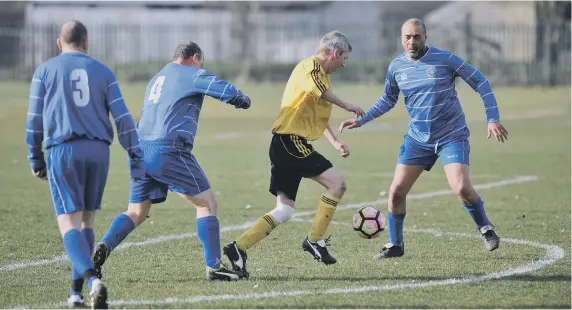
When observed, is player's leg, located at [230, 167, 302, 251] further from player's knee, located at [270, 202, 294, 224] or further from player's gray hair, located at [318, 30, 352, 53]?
player's gray hair, located at [318, 30, 352, 53]

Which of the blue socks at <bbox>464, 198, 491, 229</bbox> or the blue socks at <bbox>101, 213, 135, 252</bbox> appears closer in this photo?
the blue socks at <bbox>101, 213, 135, 252</bbox>

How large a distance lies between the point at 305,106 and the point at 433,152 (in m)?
1.34

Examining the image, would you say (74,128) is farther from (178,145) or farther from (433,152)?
(433,152)

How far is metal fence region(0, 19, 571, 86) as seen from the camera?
1398 inches

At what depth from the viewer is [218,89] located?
26.7 ft

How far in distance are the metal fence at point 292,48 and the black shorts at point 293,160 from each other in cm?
2571

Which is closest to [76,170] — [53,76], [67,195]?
[67,195]

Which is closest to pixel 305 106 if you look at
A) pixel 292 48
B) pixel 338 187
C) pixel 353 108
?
pixel 353 108

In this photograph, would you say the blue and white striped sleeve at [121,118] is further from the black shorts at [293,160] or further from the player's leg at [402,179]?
the player's leg at [402,179]

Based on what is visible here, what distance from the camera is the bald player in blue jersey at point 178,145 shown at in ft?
27.0

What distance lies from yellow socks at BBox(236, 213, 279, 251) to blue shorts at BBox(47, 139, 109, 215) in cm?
177

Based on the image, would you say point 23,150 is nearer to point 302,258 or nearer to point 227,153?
point 227,153

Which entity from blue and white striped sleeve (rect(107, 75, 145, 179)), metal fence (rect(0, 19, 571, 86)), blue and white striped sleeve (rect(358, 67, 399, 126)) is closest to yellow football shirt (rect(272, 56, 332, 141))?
blue and white striped sleeve (rect(358, 67, 399, 126))

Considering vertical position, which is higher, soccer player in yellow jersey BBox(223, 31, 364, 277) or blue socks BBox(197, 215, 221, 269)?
soccer player in yellow jersey BBox(223, 31, 364, 277)
